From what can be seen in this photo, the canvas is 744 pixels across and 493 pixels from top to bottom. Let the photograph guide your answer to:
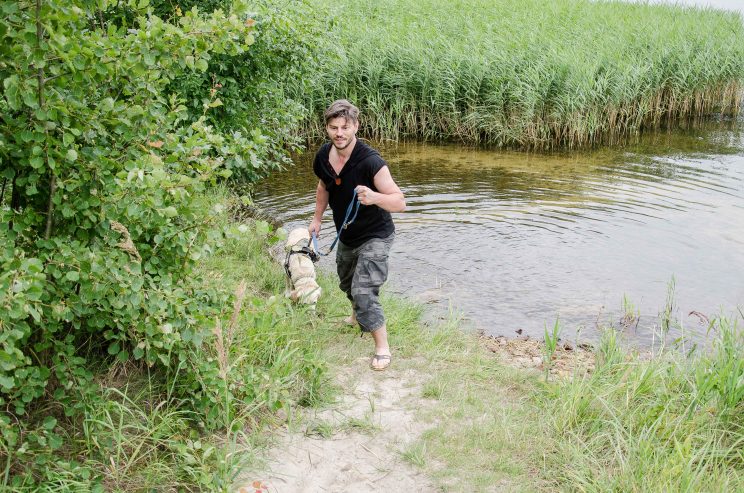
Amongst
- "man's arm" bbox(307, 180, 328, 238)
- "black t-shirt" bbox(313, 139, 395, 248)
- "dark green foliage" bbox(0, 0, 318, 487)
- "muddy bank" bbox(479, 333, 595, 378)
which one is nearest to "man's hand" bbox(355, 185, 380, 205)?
"black t-shirt" bbox(313, 139, 395, 248)

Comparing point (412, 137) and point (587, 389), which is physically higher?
point (412, 137)

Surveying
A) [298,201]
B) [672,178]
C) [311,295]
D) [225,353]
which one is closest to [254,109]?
[298,201]

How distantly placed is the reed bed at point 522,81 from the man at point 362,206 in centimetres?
758

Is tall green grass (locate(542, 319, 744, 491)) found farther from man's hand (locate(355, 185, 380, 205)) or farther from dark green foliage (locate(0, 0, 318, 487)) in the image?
dark green foliage (locate(0, 0, 318, 487))

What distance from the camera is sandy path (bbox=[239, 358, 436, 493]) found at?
3.57 m

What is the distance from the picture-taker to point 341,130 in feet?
15.7

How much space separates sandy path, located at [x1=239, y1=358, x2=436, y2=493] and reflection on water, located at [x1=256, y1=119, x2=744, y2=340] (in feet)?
6.94

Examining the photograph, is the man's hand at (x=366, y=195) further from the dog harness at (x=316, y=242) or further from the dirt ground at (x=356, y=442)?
the dirt ground at (x=356, y=442)

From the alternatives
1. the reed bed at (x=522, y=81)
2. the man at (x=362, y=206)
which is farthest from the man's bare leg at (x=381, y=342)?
the reed bed at (x=522, y=81)

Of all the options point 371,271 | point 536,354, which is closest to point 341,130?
point 371,271

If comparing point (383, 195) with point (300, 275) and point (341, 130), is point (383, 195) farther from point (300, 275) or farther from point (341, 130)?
point (300, 275)

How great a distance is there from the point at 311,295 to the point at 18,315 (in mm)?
3340

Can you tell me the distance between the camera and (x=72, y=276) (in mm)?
2896

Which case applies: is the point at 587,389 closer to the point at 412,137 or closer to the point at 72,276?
the point at 72,276
